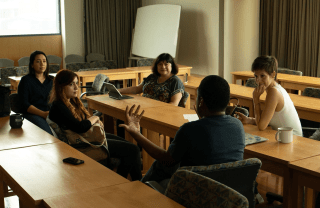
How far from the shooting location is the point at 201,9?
826 cm

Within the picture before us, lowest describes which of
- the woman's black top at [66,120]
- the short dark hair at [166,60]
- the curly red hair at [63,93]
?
the woman's black top at [66,120]

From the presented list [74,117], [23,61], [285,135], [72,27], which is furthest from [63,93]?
[72,27]

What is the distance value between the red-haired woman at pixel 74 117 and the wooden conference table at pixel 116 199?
3.98 feet

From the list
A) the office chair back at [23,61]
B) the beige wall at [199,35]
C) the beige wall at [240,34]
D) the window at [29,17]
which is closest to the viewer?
the beige wall at [240,34]

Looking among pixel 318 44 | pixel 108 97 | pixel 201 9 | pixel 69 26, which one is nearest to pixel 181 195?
pixel 108 97

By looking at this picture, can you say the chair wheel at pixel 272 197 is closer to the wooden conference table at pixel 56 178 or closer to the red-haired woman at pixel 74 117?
the red-haired woman at pixel 74 117

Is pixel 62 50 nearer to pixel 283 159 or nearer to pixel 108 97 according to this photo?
pixel 108 97

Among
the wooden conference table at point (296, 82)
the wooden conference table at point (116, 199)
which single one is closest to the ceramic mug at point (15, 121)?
the wooden conference table at point (116, 199)

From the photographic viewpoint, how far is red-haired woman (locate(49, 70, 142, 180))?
10.0 ft

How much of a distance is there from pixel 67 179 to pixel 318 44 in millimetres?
6341

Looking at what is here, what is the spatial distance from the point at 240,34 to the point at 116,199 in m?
6.33

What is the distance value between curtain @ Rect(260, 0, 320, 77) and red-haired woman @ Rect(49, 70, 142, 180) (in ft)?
16.9

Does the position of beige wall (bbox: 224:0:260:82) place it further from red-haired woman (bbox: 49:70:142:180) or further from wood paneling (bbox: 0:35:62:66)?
red-haired woman (bbox: 49:70:142:180)

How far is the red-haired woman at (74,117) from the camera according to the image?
3062 mm
